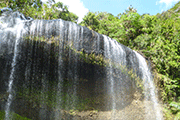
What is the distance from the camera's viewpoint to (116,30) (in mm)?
12422

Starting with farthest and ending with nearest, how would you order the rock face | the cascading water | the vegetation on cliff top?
1. the vegetation on cliff top
2. the cascading water
3. the rock face

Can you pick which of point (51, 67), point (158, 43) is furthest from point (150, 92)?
point (51, 67)

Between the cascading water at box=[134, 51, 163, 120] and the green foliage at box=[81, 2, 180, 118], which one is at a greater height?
the green foliage at box=[81, 2, 180, 118]

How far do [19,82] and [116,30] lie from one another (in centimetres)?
876

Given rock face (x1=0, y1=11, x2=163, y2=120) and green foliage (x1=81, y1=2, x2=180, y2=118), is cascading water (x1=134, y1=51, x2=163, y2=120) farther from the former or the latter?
rock face (x1=0, y1=11, x2=163, y2=120)

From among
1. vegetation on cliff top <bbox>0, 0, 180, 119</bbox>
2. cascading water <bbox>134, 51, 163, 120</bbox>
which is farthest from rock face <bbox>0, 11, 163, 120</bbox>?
cascading water <bbox>134, 51, 163, 120</bbox>

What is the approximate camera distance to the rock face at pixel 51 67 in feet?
19.9

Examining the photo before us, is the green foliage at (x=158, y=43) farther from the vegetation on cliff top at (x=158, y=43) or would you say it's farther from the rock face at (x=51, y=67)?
the rock face at (x=51, y=67)

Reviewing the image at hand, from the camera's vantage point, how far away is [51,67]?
6320mm

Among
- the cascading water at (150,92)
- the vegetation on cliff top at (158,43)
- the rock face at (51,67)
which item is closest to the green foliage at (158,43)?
the vegetation on cliff top at (158,43)

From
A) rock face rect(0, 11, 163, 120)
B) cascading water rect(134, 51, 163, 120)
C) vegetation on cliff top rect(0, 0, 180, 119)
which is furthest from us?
vegetation on cliff top rect(0, 0, 180, 119)

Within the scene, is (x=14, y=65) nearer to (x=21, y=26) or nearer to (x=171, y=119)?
(x=21, y=26)

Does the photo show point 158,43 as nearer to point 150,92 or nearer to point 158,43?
point 158,43

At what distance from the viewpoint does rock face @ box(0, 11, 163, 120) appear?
606cm
